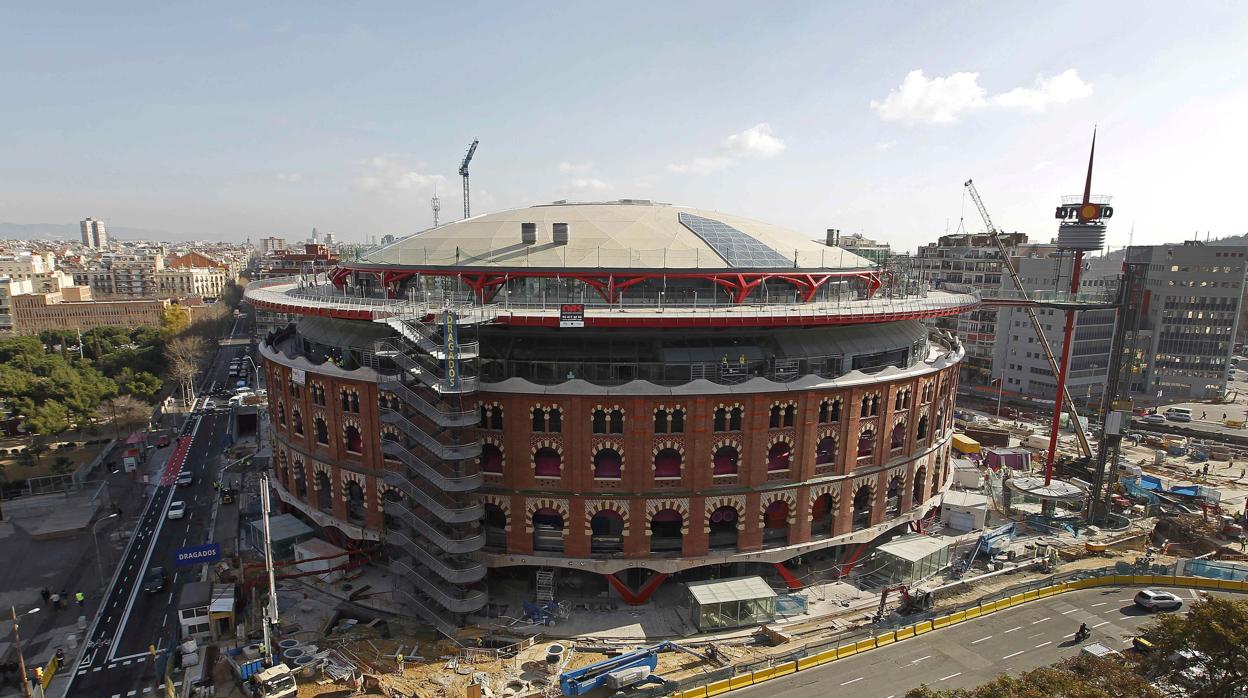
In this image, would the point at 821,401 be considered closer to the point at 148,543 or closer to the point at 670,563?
the point at 670,563

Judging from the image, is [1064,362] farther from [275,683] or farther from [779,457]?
[275,683]

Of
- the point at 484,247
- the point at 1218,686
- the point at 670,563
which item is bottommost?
the point at 670,563

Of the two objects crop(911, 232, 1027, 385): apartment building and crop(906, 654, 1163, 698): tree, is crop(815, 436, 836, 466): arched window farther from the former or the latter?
crop(911, 232, 1027, 385): apartment building

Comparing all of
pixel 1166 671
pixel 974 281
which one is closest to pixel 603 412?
pixel 1166 671

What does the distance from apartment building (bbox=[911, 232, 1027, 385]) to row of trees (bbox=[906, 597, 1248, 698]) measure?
9463cm

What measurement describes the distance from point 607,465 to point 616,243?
17.2 meters

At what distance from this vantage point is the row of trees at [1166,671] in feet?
79.0

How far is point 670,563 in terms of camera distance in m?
43.6

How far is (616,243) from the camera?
50.4 meters

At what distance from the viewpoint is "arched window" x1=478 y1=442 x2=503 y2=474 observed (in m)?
43.4

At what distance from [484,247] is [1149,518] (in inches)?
2555

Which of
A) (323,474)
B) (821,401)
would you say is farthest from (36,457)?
(821,401)

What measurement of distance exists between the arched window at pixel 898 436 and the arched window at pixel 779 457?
1013cm

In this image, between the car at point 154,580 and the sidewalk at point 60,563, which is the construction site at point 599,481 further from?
the sidewalk at point 60,563
